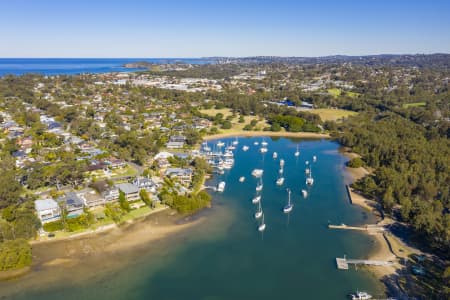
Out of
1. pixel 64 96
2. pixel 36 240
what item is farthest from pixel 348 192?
pixel 64 96

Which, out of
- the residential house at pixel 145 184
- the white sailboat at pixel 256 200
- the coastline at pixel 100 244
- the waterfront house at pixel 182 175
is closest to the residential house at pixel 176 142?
the waterfront house at pixel 182 175

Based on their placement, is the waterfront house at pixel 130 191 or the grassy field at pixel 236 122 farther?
the grassy field at pixel 236 122

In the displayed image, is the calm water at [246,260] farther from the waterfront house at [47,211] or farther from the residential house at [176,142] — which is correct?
the residential house at [176,142]


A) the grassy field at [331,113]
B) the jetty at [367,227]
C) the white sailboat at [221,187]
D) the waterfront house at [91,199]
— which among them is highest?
the grassy field at [331,113]

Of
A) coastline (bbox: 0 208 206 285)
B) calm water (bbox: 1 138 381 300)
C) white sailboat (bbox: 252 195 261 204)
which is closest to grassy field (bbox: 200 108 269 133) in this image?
calm water (bbox: 1 138 381 300)

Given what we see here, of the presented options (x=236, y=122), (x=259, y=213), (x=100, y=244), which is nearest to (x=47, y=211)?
(x=100, y=244)

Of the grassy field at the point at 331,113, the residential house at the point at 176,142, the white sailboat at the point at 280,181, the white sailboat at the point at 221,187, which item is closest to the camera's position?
the white sailboat at the point at 221,187

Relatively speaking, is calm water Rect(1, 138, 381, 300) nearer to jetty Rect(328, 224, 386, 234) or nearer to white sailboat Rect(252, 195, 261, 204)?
white sailboat Rect(252, 195, 261, 204)

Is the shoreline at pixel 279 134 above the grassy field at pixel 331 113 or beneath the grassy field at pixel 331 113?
beneath
